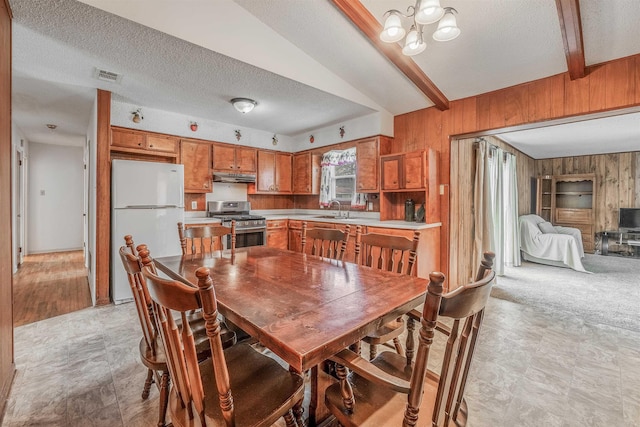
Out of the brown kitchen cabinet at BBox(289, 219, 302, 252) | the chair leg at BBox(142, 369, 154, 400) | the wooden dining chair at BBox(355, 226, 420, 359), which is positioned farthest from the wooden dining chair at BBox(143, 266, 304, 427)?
the brown kitchen cabinet at BBox(289, 219, 302, 252)

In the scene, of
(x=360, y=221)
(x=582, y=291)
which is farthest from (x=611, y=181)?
(x=360, y=221)

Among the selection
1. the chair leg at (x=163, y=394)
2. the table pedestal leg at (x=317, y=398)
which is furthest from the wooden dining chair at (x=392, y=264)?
the chair leg at (x=163, y=394)

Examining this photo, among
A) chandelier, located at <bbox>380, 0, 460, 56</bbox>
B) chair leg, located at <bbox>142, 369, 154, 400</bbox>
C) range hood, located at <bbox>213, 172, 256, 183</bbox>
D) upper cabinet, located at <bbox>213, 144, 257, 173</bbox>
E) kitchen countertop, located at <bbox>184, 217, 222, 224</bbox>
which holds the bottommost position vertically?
chair leg, located at <bbox>142, 369, 154, 400</bbox>

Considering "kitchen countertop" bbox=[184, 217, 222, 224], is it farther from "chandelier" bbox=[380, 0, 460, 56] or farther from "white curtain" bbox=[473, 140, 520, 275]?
"white curtain" bbox=[473, 140, 520, 275]

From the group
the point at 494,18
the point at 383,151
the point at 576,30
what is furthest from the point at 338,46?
the point at 576,30

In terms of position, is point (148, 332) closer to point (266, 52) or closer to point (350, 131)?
point (266, 52)

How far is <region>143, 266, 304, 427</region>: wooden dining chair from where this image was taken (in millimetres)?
854

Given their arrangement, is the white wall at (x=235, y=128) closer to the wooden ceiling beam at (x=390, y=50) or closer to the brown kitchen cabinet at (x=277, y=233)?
the wooden ceiling beam at (x=390, y=50)

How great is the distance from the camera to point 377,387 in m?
1.19

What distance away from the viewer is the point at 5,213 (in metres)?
1.84

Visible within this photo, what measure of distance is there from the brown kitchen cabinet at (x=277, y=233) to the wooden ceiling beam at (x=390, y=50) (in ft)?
9.34

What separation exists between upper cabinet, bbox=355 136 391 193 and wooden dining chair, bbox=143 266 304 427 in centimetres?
321

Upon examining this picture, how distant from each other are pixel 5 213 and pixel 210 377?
176cm

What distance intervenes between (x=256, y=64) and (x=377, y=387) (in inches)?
107
